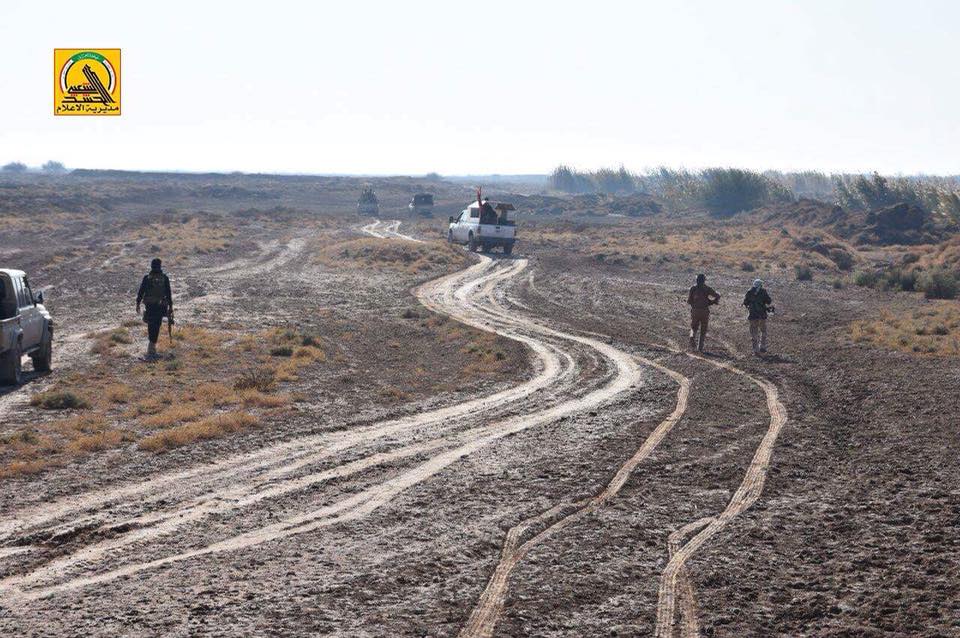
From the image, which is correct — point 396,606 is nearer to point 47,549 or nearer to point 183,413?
point 47,549

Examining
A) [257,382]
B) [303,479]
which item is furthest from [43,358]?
[303,479]

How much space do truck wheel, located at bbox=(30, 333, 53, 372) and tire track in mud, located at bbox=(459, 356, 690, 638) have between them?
10.6 meters

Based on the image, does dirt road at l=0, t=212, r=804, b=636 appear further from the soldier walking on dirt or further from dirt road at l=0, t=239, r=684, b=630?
the soldier walking on dirt

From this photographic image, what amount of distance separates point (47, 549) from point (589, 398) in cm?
944

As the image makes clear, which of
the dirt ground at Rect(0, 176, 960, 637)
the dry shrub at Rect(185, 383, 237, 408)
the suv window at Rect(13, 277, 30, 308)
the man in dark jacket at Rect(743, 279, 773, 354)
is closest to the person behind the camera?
the dirt ground at Rect(0, 176, 960, 637)

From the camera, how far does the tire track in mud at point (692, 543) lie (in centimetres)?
751

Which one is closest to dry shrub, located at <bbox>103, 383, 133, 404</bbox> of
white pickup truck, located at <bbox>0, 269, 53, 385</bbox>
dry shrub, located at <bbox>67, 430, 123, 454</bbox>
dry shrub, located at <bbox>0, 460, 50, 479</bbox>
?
white pickup truck, located at <bbox>0, 269, 53, 385</bbox>

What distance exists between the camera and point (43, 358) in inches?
702

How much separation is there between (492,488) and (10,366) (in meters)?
9.23

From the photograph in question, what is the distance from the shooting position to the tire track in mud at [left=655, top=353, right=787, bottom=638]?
24.6 ft

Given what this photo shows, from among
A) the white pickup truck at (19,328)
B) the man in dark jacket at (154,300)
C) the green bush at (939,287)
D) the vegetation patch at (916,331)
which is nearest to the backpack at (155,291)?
the man in dark jacket at (154,300)

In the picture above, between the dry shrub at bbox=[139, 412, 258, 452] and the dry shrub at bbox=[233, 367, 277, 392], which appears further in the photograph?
the dry shrub at bbox=[233, 367, 277, 392]

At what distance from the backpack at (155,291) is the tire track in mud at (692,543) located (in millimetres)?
11646

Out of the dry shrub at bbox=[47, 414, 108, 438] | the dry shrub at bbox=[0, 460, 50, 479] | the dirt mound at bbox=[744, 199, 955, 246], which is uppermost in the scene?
the dirt mound at bbox=[744, 199, 955, 246]
